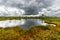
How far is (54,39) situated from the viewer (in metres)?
11.0

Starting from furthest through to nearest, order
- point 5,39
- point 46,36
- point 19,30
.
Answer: point 19,30, point 46,36, point 5,39

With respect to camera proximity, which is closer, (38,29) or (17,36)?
(17,36)

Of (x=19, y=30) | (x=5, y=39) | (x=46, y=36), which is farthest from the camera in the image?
(x=19, y=30)

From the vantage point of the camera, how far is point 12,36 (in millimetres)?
11227

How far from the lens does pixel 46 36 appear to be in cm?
1143

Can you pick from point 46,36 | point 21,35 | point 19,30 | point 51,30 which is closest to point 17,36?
point 21,35

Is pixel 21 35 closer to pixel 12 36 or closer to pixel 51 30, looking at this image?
pixel 12 36

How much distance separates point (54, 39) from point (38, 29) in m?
2.24

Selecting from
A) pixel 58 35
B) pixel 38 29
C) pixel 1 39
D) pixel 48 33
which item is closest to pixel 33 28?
pixel 38 29

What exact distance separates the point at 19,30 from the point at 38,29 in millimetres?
1660

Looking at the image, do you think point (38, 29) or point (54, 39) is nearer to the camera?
point (54, 39)

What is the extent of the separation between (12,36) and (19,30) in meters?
1.46

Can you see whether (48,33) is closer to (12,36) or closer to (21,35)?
(21,35)

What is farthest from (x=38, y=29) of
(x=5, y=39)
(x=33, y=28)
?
(x=5, y=39)
